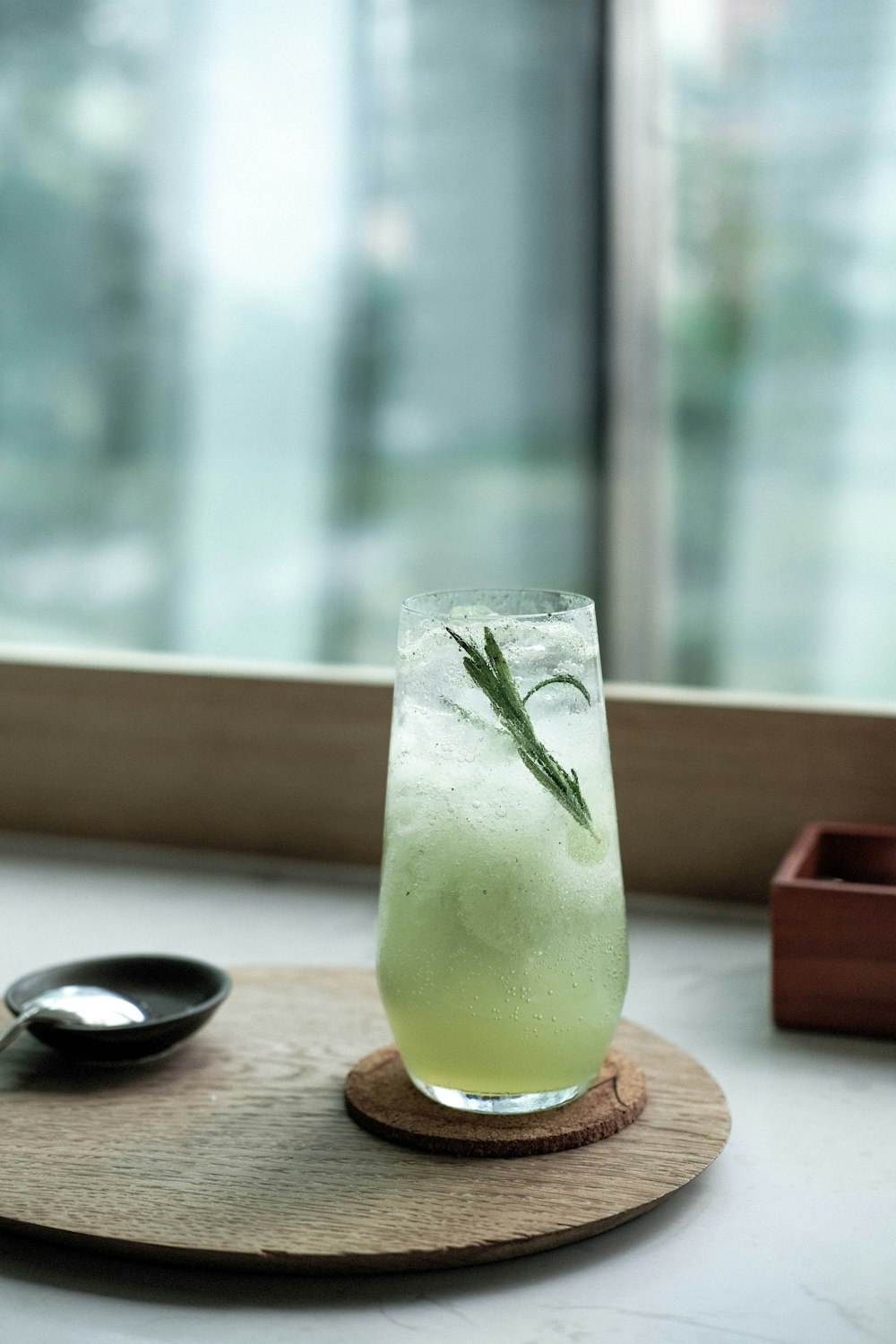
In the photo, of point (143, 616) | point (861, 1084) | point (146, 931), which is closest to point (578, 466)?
point (143, 616)

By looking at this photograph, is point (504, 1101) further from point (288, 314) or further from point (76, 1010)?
point (288, 314)

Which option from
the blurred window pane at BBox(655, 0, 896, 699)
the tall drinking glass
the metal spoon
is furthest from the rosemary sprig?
the blurred window pane at BBox(655, 0, 896, 699)

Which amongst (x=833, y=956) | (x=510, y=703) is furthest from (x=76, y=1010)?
(x=833, y=956)

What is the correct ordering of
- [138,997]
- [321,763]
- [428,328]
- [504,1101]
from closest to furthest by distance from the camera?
[504,1101] → [138,997] → [321,763] → [428,328]

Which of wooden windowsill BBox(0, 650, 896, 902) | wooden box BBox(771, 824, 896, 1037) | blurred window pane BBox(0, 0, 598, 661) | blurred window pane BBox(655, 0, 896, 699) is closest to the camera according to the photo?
wooden box BBox(771, 824, 896, 1037)

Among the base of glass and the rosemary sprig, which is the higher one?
the rosemary sprig

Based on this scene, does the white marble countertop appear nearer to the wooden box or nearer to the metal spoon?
the wooden box

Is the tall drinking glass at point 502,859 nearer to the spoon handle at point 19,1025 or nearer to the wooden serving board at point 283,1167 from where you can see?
the wooden serving board at point 283,1167
